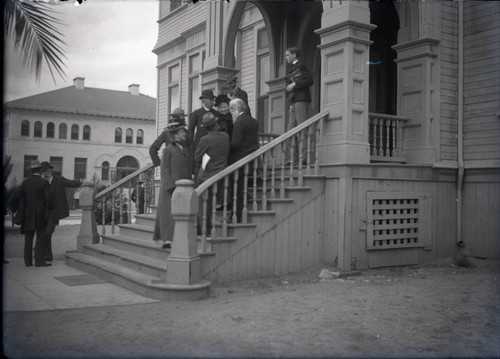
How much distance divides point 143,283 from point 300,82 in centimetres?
435

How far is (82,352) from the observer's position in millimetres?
4328

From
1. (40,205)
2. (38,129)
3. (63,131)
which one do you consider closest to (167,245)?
(63,131)

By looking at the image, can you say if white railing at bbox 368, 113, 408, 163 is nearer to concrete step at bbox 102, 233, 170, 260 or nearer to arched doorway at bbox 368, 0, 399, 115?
arched doorway at bbox 368, 0, 399, 115

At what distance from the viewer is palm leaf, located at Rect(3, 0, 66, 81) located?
422 centimetres

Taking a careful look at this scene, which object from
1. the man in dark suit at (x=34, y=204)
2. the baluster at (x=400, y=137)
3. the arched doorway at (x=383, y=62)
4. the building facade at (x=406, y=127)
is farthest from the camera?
the arched doorway at (x=383, y=62)

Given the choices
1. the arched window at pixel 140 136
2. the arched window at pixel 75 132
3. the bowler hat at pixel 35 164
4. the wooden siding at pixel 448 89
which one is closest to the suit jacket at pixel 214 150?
the arched window at pixel 75 132

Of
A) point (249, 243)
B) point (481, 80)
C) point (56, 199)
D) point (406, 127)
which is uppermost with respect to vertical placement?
point (481, 80)

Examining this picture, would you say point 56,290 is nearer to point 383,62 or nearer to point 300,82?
point 300,82

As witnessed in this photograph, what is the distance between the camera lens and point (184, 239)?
6.46 meters

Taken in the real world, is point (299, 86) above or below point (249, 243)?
above

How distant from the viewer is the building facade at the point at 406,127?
8156mm

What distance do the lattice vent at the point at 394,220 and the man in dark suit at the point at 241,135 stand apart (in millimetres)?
2100

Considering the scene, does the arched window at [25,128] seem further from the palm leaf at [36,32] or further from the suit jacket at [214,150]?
the suit jacket at [214,150]

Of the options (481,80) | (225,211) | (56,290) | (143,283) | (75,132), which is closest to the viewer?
(143,283)
